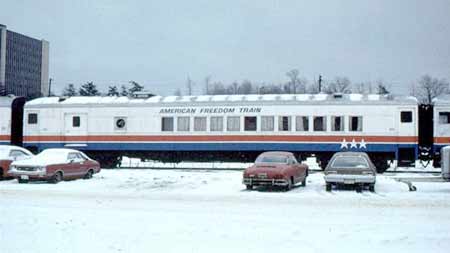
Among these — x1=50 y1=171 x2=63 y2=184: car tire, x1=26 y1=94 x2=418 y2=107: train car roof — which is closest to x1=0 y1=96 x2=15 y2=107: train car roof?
x1=26 y1=94 x2=418 y2=107: train car roof

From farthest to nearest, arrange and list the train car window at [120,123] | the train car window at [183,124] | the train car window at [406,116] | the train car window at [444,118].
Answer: the train car window at [120,123] → the train car window at [183,124] → the train car window at [406,116] → the train car window at [444,118]

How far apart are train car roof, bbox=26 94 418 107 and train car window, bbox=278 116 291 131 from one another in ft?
2.94

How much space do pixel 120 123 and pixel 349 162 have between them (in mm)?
17006

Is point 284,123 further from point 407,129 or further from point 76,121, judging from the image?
point 76,121

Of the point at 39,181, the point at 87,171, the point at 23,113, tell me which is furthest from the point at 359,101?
the point at 23,113

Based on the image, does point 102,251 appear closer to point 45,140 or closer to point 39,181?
point 39,181

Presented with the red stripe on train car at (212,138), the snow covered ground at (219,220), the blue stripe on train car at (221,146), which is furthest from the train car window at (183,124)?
the snow covered ground at (219,220)

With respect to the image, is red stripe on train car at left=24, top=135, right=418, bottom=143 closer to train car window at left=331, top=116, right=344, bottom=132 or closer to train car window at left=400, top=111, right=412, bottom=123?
train car window at left=331, top=116, right=344, bottom=132

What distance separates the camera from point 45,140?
115 feet

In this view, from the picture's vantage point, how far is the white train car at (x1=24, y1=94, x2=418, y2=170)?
31266 millimetres

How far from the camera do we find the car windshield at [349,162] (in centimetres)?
2117

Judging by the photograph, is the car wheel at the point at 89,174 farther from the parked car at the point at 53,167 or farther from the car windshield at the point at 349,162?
the car windshield at the point at 349,162

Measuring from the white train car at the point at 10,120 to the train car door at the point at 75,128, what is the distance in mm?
3241

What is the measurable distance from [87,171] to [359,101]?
1500 centimetres
